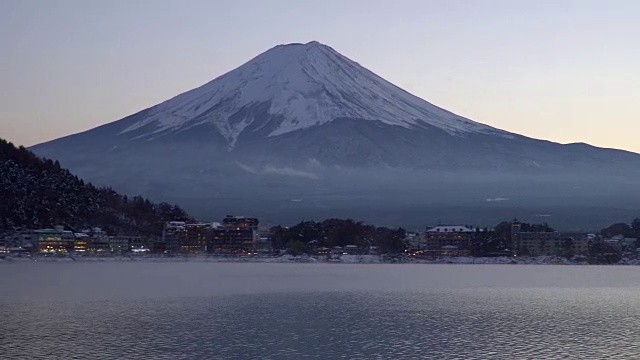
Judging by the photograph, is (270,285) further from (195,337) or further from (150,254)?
(150,254)

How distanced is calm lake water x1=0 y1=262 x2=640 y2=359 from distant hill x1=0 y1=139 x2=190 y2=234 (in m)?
61.9

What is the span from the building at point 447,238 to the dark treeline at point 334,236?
13.6 ft

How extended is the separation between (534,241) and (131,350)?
108m

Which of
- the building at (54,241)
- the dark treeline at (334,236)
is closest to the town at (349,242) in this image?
the dark treeline at (334,236)

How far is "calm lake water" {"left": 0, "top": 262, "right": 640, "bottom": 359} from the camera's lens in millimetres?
28891

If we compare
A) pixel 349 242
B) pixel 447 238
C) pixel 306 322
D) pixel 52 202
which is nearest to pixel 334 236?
pixel 349 242

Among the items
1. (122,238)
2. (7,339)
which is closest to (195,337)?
(7,339)

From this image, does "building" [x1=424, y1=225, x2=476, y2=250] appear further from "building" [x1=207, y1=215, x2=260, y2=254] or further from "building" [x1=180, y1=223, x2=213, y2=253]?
"building" [x1=180, y1=223, x2=213, y2=253]

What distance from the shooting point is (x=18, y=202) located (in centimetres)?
11881

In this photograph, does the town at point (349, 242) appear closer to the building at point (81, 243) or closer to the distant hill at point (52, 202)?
the building at point (81, 243)

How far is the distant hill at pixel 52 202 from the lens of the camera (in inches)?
4675

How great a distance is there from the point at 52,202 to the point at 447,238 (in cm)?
5527

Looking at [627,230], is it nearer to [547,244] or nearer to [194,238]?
[547,244]

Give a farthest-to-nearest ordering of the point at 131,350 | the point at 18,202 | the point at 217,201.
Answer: the point at 217,201 → the point at 18,202 → the point at 131,350
